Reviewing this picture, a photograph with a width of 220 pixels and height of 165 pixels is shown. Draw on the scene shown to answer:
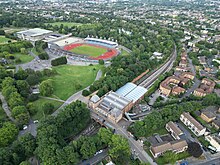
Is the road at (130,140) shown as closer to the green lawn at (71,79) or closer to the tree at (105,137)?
the tree at (105,137)

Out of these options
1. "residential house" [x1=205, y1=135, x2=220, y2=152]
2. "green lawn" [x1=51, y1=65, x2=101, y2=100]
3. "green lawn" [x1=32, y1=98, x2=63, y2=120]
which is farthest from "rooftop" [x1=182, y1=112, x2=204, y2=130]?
"green lawn" [x1=32, y1=98, x2=63, y2=120]

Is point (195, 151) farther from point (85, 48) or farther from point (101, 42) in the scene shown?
point (101, 42)

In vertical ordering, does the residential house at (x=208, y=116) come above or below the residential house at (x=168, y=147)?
above

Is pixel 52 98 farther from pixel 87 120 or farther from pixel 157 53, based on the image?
pixel 157 53

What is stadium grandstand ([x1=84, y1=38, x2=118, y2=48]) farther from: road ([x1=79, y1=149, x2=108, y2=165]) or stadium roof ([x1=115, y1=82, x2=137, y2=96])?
road ([x1=79, y1=149, x2=108, y2=165])

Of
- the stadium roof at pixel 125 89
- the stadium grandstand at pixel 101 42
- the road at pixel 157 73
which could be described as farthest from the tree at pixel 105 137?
the stadium grandstand at pixel 101 42

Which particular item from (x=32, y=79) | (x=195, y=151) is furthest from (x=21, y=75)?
(x=195, y=151)
